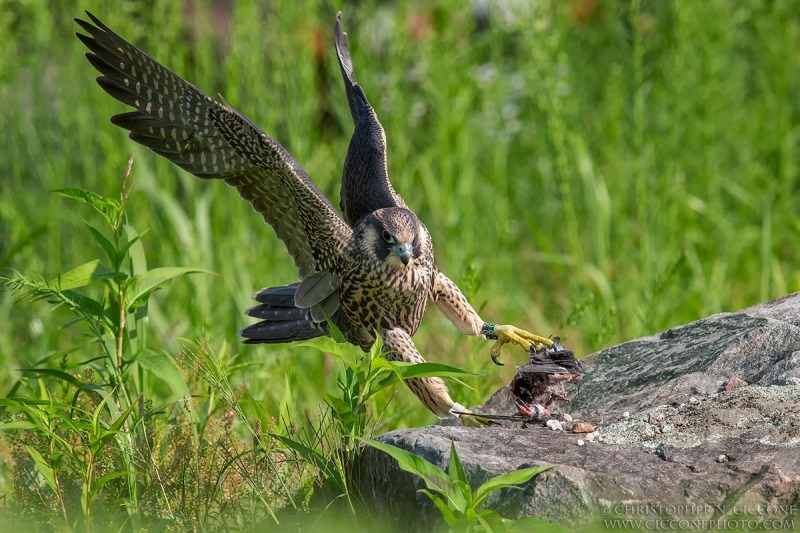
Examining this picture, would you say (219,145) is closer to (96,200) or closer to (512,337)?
(96,200)

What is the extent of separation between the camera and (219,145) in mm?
3668

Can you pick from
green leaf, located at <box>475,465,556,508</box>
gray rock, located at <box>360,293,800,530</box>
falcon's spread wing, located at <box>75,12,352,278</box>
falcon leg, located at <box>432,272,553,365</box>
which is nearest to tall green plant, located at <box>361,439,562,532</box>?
green leaf, located at <box>475,465,556,508</box>

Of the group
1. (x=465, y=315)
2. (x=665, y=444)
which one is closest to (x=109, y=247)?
(x=465, y=315)

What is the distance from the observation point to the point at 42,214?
6152mm

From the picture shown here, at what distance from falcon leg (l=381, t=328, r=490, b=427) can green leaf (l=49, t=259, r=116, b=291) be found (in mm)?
955

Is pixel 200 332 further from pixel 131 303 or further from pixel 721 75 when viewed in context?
pixel 721 75

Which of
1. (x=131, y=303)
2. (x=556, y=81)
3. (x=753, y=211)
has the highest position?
(x=556, y=81)

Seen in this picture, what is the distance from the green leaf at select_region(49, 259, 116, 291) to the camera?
121 inches

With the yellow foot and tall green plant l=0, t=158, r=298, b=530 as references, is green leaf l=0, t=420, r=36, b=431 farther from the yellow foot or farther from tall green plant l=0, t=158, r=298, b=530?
the yellow foot

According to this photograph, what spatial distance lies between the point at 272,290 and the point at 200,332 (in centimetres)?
49

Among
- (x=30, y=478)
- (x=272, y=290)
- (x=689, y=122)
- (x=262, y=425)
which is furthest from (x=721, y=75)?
(x=30, y=478)

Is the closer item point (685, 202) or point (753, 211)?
point (685, 202)

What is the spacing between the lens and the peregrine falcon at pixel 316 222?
3334 millimetres

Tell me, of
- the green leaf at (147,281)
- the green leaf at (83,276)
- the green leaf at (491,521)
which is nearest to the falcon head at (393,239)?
the green leaf at (147,281)
